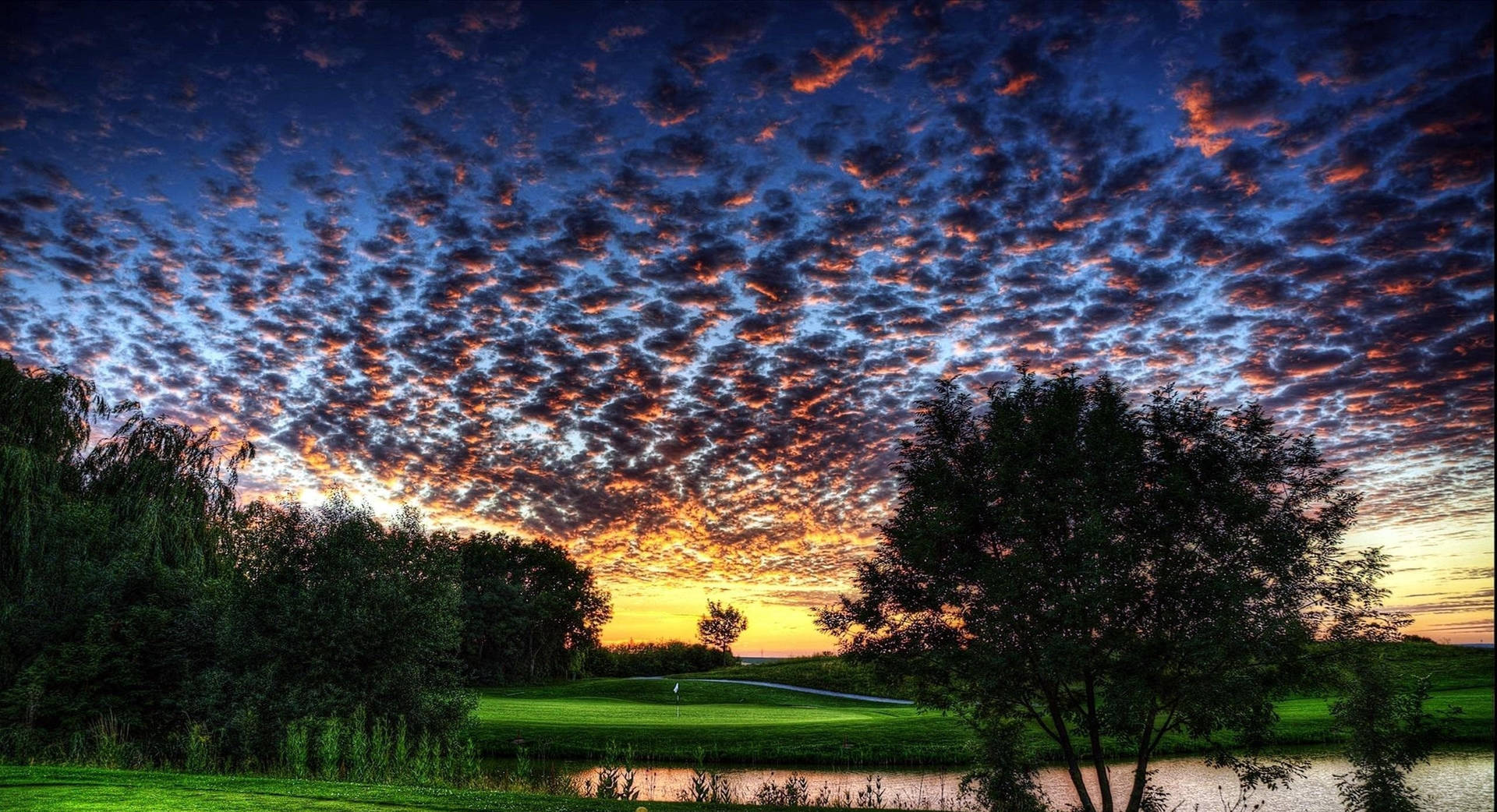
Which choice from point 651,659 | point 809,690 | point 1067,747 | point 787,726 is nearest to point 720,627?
point 651,659

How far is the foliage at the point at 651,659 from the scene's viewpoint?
333 ft

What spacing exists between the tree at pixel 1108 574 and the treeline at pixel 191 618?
50.7ft

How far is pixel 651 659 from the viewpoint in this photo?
105500 mm

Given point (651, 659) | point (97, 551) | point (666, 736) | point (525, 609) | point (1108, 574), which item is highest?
point (97, 551)

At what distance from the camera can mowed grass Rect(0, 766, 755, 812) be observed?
40.1 ft

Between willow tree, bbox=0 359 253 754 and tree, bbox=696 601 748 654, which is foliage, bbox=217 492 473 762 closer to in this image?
willow tree, bbox=0 359 253 754

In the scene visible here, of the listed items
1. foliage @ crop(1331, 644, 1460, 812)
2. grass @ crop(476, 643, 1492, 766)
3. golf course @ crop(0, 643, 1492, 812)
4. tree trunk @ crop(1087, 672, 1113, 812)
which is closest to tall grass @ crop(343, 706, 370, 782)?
golf course @ crop(0, 643, 1492, 812)

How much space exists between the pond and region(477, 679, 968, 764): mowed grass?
5.76 feet

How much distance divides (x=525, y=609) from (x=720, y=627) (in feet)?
136

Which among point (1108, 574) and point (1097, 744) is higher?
point (1108, 574)

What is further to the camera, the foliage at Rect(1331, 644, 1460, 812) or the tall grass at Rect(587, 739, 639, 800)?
the tall grass at Rect(587, 739, 639, 800)

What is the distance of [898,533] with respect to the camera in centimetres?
1912

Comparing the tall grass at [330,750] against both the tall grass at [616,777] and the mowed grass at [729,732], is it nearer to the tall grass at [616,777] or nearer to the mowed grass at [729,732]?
the tall grass at [616,777]

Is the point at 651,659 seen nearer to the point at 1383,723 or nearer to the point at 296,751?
the point at 296,751
